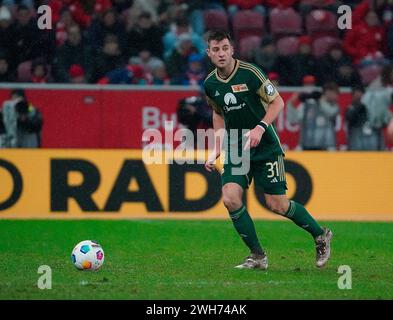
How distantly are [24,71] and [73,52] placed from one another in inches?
33.7

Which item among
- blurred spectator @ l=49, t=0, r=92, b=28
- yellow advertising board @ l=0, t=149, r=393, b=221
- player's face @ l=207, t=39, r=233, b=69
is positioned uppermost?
blurred spectator @ l=49, t=0, r=92, b=28

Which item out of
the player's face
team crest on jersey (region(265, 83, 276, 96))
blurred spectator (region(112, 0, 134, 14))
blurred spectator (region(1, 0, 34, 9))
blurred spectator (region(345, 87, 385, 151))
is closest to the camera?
the player's face

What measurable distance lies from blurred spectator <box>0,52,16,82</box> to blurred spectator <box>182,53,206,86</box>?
2670 mm

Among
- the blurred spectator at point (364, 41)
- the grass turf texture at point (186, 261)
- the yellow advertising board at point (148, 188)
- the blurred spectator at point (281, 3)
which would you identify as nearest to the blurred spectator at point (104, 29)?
the blurred spectator at point (281, 3)

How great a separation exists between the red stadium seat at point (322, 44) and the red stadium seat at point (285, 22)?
384 millimetres

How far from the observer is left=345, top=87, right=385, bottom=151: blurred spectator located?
55.3 ft

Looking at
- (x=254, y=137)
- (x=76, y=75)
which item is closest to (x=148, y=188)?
(x=76, y=75)

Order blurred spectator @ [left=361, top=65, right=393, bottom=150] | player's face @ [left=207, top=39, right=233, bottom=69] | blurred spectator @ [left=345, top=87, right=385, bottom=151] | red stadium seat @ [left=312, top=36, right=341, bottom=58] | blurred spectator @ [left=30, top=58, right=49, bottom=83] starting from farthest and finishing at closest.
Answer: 1. red stadium seat @ [left=312, top=36, right=341, bottom=58]
2. blurred spectator @ [left=30, top=58, right=49, bottom=83]
3. blurred spectator @ [left=361, top=65, right=393, bottom=150]
4. blurred spectator @ [left=345, top=87, right=385, bottom=151]
5. player's face @ [left=207, top=39, right=233, bottom=69]

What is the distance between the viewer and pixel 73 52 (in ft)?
58.0

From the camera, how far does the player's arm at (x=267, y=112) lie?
949 cm

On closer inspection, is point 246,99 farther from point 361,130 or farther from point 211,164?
point 361,130

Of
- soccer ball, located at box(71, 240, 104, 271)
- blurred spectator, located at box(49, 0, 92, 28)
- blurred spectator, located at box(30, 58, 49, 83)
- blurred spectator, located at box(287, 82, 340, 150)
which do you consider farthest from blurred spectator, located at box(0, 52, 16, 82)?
soccer ball, located at box(71, 240, 104, 271)
